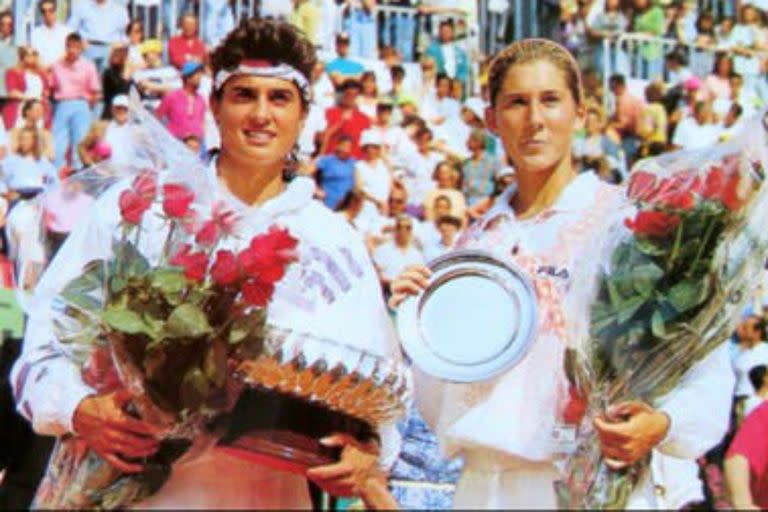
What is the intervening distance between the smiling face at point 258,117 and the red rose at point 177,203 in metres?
0.22

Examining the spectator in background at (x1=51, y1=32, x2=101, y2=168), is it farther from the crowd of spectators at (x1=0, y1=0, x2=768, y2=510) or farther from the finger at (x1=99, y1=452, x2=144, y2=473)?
the finger at (x1=99, y1=452, x2=144, y2=473)

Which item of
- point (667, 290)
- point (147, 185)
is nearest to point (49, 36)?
point (147, 185)

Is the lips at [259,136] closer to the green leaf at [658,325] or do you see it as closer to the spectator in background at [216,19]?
the green leaf at [658,325]

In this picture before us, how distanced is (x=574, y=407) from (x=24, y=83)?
2.23 m

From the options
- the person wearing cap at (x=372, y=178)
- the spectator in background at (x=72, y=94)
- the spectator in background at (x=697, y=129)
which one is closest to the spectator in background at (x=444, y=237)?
the person wearing cap at (x=372, y=178)

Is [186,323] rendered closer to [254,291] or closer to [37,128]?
[254,291]

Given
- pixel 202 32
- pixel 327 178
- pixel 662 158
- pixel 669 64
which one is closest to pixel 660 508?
pixel 662 158

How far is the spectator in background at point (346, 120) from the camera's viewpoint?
4566 millimetres

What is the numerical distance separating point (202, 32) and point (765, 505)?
1.98m

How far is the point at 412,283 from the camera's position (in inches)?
109

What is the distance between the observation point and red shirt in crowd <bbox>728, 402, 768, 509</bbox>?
3011 mm

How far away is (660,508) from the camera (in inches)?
114

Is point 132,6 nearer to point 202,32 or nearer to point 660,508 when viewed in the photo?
point 202,32

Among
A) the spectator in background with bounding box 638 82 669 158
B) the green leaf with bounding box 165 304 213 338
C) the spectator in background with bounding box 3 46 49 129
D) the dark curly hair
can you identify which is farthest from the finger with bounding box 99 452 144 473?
the spectator in background with bounding box 638 82 669 158
